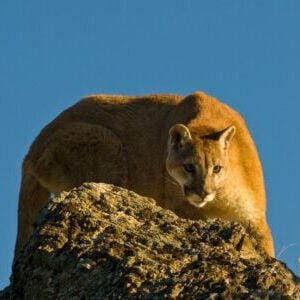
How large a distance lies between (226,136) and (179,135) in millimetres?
679

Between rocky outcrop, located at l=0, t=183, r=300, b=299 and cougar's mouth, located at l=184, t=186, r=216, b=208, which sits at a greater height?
cougar's mouth, located at l=184, t=186, r=216, b=208

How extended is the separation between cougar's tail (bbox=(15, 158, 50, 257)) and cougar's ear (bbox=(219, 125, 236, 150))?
2509mm

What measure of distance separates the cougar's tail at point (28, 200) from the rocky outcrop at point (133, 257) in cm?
567

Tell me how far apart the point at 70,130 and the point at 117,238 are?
9171 millimetres

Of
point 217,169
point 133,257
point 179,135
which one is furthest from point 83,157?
point 133,257

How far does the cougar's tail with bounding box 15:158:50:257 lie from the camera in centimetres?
1246

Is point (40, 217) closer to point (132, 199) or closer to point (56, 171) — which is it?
point (132, 199)

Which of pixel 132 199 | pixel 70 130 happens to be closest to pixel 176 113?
pixel 70 130

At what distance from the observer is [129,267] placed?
5.67 m

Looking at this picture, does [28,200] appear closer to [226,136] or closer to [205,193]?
[205,193]

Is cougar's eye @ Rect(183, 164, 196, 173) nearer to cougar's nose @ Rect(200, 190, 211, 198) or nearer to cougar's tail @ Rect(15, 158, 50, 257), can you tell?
cougar's nose @ Rect(200, 190, 211, 198)

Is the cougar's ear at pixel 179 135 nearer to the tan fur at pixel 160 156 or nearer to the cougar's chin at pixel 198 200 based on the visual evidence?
the tan fur at pixel 160 156

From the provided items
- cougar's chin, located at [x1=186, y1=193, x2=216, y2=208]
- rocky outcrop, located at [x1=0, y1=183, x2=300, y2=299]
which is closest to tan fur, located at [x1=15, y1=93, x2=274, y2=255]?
cougar's chin, located at [x1=186, y1=193, x2=216, y2=208]

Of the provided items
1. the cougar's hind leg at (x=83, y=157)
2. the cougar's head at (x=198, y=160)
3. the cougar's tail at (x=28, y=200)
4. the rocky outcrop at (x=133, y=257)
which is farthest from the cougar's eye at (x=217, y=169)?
the rocky outcrop at (x=133, y=257)
